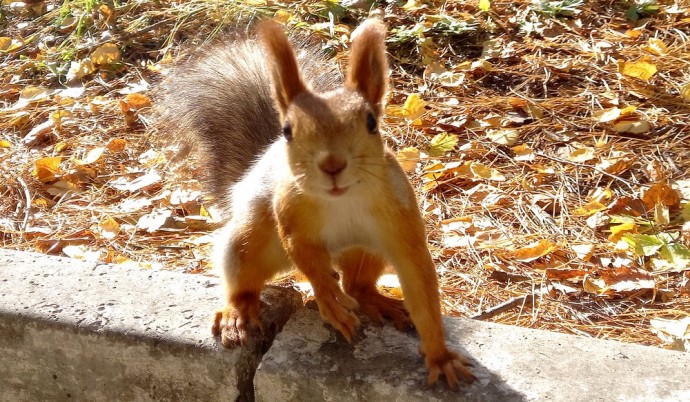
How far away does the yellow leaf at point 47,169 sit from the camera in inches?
117

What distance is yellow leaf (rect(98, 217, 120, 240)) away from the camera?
266cm

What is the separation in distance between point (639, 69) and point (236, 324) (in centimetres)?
203

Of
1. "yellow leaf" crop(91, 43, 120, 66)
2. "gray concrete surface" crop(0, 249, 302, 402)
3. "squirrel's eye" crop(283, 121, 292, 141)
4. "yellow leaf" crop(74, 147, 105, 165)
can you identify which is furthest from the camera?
"yellow leaf" crop(91, 43, 120, 66)

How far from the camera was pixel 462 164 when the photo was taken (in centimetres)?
279

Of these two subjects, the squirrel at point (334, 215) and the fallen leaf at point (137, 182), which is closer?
the squirrel at point (334, 215)

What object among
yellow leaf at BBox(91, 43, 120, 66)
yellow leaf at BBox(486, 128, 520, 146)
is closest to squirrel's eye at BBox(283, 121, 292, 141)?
yellow leaf at BBox(486, 128, 520, 146)

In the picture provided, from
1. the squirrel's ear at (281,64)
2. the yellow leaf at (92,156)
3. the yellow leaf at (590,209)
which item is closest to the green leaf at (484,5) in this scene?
the yellow leaf at (590,209)

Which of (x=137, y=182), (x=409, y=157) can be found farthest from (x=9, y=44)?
(x=409, y=157)

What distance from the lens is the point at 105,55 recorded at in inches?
145

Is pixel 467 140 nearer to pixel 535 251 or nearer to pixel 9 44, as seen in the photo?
pixel 535 251

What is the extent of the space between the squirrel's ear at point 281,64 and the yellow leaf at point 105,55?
2199 millimetres

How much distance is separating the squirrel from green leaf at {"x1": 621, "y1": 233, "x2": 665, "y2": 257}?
0.81m

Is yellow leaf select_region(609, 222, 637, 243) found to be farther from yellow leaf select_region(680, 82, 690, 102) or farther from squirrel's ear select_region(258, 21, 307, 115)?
squirrel's ear select_region(258, 21, 307, 115)

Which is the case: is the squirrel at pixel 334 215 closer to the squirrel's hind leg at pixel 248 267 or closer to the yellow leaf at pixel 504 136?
the squirrel's hind leg at pixel 248 267
